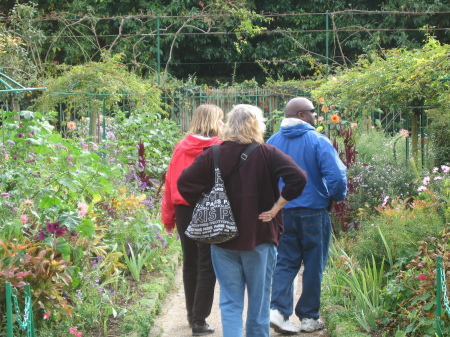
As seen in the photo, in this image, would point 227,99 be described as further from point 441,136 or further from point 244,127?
point 244,127

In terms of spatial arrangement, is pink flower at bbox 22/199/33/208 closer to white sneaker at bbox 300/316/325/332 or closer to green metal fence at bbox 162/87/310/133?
white sneaker at bbox 300/316/325/332

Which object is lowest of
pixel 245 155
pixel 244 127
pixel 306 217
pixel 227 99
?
pixel 306 217

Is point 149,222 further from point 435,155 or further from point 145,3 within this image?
point 145,3

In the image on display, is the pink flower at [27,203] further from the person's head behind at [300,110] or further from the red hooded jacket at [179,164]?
the person's head behind at [300,110]

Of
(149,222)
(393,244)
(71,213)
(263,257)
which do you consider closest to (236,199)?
(263,257)

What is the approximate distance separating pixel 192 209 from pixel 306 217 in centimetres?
85

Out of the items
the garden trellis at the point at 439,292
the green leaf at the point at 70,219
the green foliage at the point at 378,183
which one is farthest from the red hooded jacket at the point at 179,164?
the green foliage at the point at 378,183

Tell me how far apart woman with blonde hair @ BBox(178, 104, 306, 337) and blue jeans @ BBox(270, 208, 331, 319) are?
82 centimetres

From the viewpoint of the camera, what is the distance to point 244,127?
12.9ft

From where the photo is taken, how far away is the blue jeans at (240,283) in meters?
3.96

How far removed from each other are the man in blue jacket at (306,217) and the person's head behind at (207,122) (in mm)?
544

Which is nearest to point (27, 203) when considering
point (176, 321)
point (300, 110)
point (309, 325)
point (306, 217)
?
point (176, 321)

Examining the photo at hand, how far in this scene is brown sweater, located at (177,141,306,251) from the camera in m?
3.89

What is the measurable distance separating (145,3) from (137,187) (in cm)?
1226
